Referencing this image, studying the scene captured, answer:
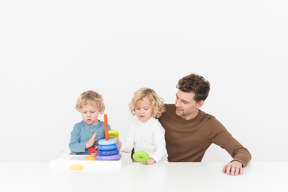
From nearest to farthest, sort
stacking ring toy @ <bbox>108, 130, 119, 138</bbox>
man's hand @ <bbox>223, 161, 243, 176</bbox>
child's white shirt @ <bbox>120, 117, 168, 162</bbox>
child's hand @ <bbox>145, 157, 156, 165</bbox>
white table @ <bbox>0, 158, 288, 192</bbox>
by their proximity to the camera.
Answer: white table @ <bbox>0, 158, 288, 192</bbox>
man's hand @ <bbox>223, 161, 243, 176</bbox>
child's hand @ <bbox>145, 157, 156, 165</bbox>
stacking ring toy @ <bbox>108, 130, 119, 138</bbox>
child's white shirt @ <bbox>120, 117, 168, 162</bbox>

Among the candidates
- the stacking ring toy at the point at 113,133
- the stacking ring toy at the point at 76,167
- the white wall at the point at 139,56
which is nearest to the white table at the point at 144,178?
the stacking ring toy at the point at 76,167

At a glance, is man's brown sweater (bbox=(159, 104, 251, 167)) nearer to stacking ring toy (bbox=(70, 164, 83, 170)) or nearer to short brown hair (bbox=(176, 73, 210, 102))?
short brown hair (bbox=(176, 73, 210, 102))

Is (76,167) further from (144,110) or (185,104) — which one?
(185,104)

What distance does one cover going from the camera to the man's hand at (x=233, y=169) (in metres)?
2.34

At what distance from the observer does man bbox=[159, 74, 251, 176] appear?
297cm

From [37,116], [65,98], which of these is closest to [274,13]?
[65,98]

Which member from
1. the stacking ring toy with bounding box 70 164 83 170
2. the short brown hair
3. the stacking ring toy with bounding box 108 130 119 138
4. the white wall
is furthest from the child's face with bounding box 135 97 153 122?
the white wall

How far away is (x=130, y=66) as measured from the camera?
15.1 ft

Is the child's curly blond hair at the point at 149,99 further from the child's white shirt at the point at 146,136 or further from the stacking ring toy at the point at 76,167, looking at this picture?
the stacking ring toy at the point at 76,167

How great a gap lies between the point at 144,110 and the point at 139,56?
6.22ft

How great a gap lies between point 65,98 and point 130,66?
0.84 m

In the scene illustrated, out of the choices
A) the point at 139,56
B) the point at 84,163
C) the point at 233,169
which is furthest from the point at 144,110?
the point at 139,56

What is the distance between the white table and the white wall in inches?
84.2

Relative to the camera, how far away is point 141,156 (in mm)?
2410
